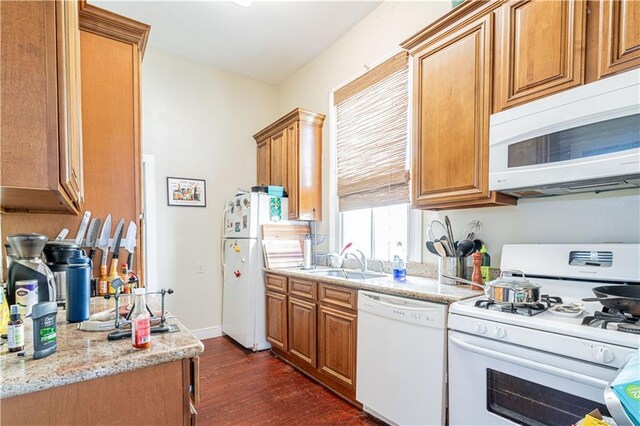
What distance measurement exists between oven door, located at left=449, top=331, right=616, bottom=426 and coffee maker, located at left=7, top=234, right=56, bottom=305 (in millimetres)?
1917

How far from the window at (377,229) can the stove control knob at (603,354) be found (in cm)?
159

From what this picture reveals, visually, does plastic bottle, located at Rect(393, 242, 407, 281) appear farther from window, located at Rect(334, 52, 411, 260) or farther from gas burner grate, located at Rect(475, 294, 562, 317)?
gas burner grate, located at Rect(475, 294, 562, 317)

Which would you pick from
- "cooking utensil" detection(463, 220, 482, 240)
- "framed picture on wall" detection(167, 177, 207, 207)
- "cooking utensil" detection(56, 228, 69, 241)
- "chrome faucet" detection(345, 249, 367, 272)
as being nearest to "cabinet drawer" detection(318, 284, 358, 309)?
"chrome faucet" detection(345, 249, 367, 272)

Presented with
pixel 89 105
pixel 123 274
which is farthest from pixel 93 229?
pixel 89 105

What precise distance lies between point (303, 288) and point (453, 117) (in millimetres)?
1829

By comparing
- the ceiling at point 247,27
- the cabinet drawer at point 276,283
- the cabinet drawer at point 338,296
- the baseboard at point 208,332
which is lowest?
the baseboard at point 208,332

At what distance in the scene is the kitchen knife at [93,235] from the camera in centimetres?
193

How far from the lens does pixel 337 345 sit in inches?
94.9

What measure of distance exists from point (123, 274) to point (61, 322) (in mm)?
757

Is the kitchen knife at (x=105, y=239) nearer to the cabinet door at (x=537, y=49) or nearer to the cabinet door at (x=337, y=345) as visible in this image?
the cabinet door at (x=337, y=345)

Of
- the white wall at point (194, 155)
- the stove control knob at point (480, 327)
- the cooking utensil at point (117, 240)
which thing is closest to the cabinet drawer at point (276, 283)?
the white wall at point (194, 155)

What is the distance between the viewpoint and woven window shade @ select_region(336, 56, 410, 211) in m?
2.69

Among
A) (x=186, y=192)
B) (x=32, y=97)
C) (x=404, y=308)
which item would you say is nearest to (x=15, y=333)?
(x=32, y=97)

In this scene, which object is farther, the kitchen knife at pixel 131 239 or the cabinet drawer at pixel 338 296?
the cabinet drawer at pixel 338 296
